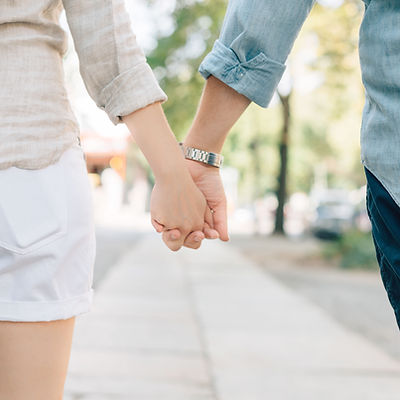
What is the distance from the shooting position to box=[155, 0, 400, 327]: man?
1.32m

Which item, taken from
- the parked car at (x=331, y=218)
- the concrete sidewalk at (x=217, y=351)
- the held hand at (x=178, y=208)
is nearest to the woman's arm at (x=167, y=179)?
the held hand at (x=178, y=208)

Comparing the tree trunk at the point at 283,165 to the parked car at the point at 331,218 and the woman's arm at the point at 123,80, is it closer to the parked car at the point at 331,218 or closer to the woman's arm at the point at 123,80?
the parked car at the point at 331,218

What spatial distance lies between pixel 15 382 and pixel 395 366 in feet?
12.7

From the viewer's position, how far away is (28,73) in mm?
1335

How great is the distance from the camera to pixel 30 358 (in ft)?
4.21

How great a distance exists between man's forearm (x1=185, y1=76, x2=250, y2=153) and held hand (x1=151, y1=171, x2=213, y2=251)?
0.31 m

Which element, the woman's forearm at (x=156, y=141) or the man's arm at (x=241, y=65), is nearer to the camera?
the woman's forearm at (x=156, y=141)

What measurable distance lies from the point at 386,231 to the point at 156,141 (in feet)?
1.68

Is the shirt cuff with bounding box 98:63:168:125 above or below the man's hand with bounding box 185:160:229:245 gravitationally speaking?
above

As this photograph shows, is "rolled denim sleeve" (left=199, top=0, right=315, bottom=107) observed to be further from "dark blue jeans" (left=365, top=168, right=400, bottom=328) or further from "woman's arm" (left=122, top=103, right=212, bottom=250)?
"dark blue jeans" (left=365, top=168, right=400, bottom=328)

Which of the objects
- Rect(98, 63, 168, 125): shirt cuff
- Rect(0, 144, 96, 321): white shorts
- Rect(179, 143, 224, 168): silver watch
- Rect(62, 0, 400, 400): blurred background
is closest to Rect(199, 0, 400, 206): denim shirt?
Rect(179, 143, 224, 168): silver watch

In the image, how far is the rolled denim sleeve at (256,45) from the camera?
1.66 meters

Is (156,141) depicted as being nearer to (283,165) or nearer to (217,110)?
(217,110)

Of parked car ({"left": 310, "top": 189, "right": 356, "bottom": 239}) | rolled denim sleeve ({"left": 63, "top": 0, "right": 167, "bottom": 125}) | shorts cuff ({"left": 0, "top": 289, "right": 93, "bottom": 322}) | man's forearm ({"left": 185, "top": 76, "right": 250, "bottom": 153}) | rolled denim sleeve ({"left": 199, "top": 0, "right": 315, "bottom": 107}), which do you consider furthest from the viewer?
parked car ({"left": 310, "top": 189, "right": 356, "bottom": 239})
